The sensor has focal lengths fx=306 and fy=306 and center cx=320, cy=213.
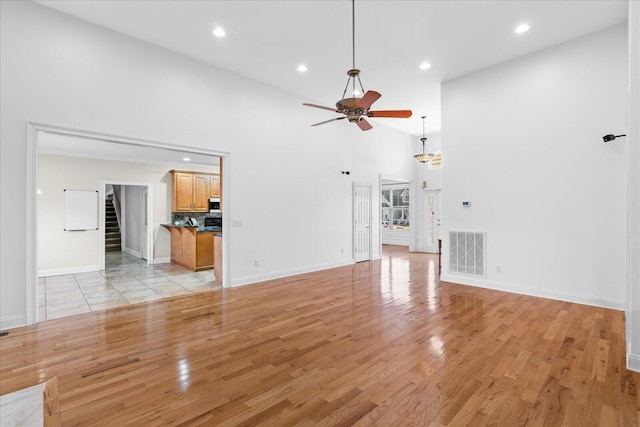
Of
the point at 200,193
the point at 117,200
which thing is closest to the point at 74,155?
the point at 200,193

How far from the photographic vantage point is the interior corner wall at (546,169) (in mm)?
4227

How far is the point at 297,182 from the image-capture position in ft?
21.2

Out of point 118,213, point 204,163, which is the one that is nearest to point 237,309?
point 204,163

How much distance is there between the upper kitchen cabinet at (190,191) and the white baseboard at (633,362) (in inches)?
352

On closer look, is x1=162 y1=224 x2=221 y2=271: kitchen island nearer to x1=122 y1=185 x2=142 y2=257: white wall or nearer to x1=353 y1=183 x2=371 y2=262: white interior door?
x1=122 y1=185 x2=142 y2=257: white wall

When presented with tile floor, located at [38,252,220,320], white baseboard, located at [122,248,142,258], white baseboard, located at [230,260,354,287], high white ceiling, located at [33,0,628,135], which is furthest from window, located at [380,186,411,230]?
white baseboard, located at [122,248,142,258]

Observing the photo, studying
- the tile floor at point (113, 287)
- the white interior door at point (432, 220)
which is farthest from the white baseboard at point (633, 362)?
the white interior door at point (432, 220)

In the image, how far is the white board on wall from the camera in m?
7.08

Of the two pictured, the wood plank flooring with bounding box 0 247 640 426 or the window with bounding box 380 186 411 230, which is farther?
the window with bounding box 380 186 411 230

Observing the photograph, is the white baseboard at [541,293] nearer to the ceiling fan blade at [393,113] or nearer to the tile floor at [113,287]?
the ceiling fan blade at [393,113]

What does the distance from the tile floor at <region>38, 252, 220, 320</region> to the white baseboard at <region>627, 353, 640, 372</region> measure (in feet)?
17.4

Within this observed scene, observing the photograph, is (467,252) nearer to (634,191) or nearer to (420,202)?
(634,191)

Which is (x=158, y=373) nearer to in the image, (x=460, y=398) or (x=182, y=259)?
(x=460, y=398)

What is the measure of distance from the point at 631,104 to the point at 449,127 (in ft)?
10.9
